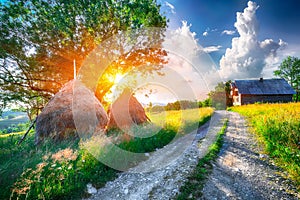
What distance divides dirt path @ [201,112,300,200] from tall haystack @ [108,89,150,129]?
19.2 feet

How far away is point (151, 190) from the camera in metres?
4.03

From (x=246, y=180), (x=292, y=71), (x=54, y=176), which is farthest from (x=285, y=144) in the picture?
(x=292, y=71)

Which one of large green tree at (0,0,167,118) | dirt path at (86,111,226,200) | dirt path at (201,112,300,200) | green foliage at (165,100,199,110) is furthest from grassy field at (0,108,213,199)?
green foliage at (165,100,199,110)

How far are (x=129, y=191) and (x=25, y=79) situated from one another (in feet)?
51.5

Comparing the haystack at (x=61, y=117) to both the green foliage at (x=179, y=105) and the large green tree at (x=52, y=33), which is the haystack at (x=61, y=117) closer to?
the large green tree at (x=52, y=33)

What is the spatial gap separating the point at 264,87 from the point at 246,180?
152 ft

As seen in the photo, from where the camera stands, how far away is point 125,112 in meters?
10.5

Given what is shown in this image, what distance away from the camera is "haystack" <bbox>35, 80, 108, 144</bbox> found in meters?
7.98

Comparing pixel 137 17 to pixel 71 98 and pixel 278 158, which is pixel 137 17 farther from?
pixel 278 158

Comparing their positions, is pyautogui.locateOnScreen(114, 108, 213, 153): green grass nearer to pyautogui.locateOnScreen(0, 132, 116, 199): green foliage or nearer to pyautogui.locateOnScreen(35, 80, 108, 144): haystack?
pyautogui.locateOnScreen(0, 132, 116, 199): green foliage

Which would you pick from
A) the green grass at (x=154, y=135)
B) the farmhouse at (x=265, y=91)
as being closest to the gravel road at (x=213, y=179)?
the green grass at (x=154, y=135)

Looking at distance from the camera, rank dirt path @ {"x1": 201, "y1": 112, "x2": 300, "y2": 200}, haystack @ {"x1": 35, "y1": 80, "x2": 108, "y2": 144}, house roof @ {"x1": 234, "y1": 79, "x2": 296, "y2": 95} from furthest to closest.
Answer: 1. house roof @ {"x1": 234, "y1": 79, "x2": 296, "y2": 95}
2. haystack @ {"x1": 35, "y1": 80, "x2": 108, "y2": 144}
3. dirt path @ {"x1": 201, "y1": 112, "x2": 300, "y2": 200}

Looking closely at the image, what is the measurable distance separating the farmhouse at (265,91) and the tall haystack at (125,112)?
37749 millimetres

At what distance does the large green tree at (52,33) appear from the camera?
1261 centimetres
